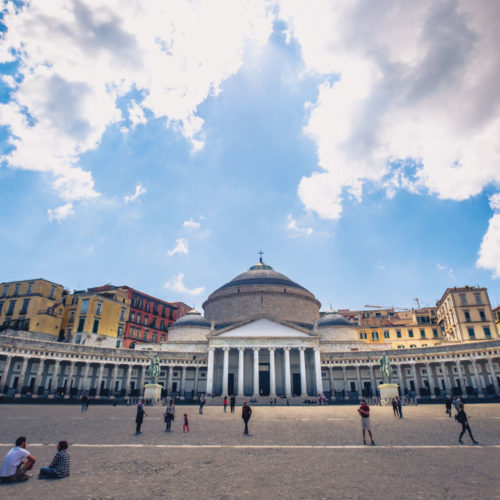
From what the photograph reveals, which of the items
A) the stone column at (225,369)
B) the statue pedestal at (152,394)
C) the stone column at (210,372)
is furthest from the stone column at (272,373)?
the statue pedestal at (152,394)

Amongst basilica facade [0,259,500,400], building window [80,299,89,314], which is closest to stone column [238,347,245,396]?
basilica facade [0,259,500,400]

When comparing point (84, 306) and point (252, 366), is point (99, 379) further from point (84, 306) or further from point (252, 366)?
point (252, 366)

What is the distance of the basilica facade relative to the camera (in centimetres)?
4091

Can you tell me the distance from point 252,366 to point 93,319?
22.5 meters

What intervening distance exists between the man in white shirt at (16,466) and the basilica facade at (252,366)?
36.0 metres

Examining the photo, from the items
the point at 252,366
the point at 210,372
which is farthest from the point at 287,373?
the point at 210,372

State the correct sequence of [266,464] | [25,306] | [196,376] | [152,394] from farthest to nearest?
[196,376] < [25,306] < [152,394] < [266,464]

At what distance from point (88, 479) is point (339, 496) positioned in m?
5.12

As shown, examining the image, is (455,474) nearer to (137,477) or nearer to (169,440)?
(137,477)

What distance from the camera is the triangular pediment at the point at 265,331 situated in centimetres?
4656

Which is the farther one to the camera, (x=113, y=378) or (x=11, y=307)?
(x=11, y=307)

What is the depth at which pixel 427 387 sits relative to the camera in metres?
46.8

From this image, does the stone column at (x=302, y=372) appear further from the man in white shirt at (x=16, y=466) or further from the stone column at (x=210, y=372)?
the man in white shirt at (x=16, y=466)

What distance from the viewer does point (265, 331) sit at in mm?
47062
